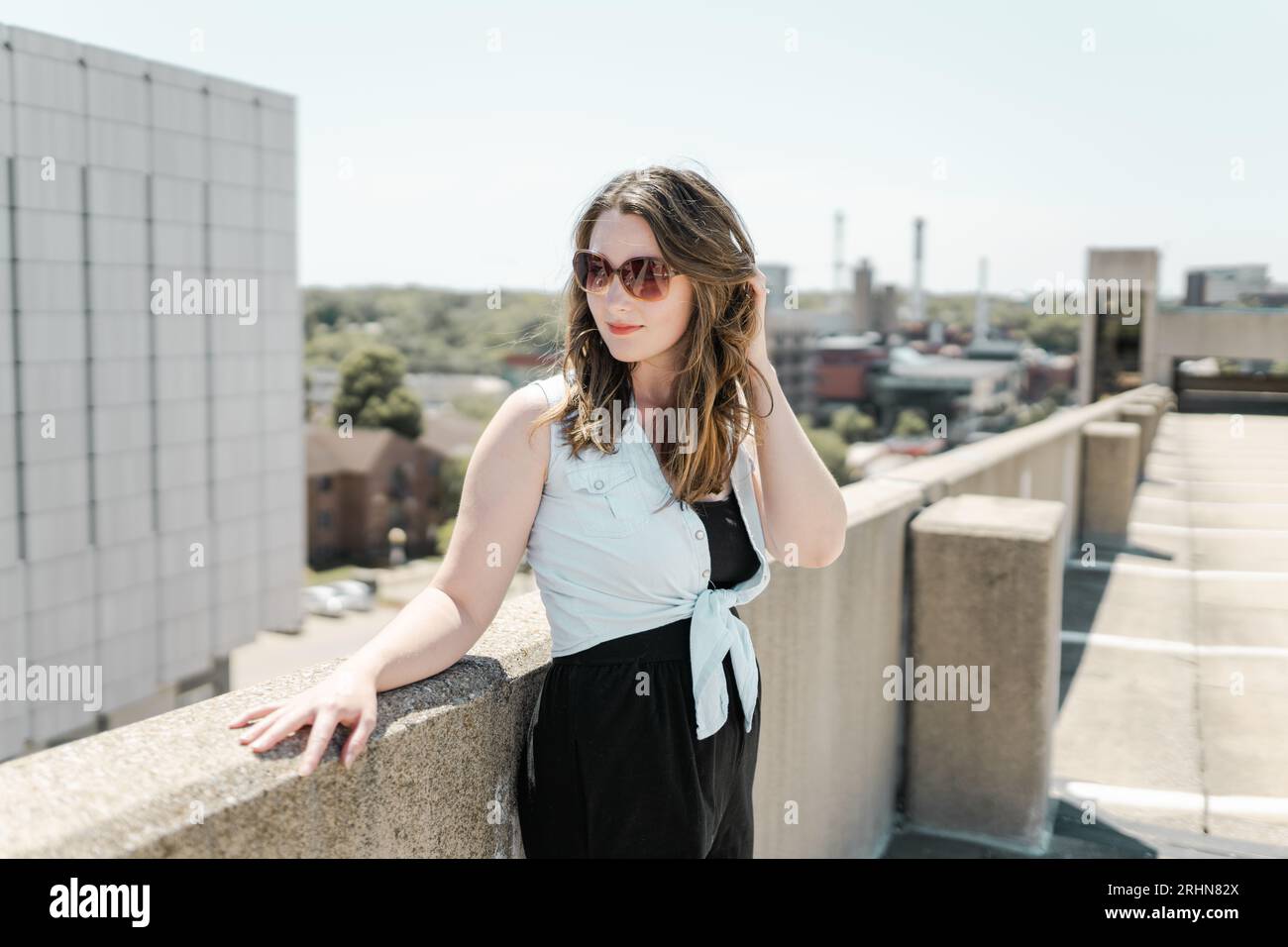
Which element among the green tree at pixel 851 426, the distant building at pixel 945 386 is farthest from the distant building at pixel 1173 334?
the green tree at pixel 851 426

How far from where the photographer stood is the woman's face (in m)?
2.04

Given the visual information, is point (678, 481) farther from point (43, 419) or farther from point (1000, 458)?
point (43, 419)

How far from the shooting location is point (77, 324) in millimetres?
28188

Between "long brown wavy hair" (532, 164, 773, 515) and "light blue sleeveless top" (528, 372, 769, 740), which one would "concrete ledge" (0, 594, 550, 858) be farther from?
"long brown wavy hair" (532, 164, 773, 515)

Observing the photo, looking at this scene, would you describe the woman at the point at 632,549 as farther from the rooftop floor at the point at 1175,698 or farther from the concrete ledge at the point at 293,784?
the rooftop floor at the point at 1175,698

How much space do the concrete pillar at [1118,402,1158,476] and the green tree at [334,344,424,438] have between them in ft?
192

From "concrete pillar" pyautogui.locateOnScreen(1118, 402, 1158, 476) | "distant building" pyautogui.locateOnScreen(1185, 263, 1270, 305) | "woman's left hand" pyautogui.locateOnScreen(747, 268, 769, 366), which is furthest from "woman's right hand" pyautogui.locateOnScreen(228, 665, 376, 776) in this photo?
"distant building" pyautogui.locateOnScreen(1185, 263, 1270, 305)

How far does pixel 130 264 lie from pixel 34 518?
7.32 metres

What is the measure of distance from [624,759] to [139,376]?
3170 cm

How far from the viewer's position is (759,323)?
2.23 metres

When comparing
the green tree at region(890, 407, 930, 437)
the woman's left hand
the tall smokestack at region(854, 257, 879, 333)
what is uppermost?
the tall smokestack at region(854, 257, 879, 333)

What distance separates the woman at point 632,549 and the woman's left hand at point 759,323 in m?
0.02

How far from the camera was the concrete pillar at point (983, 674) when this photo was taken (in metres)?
3.96
